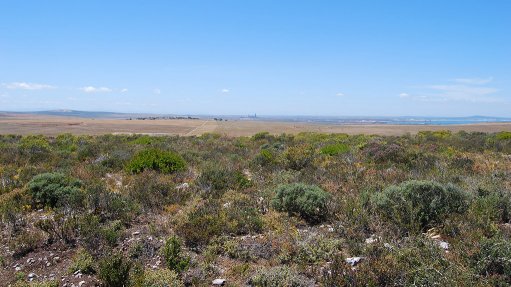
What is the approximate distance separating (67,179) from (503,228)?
9.93 meters

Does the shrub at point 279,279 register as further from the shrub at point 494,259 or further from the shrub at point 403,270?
the shrub at point 494,259

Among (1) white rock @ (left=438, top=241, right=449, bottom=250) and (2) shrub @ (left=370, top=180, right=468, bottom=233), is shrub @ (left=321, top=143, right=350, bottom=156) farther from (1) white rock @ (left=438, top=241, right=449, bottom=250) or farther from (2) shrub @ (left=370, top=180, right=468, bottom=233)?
(1) white rock @ (left=438, top=241, right=449, bottom=250)

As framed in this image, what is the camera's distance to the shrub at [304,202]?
754 centimetres

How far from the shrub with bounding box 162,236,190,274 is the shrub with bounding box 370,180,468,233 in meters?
3.74

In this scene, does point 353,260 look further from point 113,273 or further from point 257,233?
point 113,273

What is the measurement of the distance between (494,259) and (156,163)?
1062cm

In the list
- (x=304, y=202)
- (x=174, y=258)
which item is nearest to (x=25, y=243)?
(x=174, y=258)

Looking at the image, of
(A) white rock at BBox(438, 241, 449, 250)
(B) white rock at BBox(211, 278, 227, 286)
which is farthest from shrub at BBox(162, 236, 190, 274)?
(A) white rock at BBox(438, 241, 449, 250)

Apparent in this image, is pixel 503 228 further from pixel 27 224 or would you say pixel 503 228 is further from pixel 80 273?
pixel 27 224

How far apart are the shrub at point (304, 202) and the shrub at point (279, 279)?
261 centimetres

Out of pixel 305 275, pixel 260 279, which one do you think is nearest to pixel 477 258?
pixel 305 275

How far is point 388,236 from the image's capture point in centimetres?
596

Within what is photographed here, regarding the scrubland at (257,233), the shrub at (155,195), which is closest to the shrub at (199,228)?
the scrubland at (257,233)

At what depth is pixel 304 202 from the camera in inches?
297
